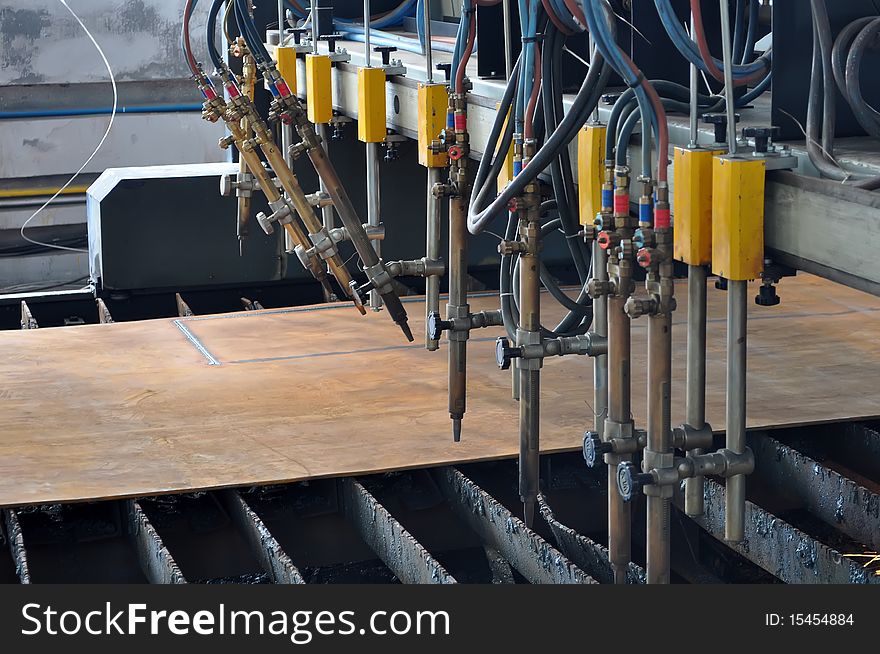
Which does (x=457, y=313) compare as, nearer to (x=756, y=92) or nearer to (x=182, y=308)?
(x=756, y=92)

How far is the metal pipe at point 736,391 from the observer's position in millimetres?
2070

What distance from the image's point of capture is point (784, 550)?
2.74m

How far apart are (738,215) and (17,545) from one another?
166cm

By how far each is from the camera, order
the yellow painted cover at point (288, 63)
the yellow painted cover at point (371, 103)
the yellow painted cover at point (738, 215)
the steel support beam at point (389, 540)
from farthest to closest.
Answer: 1. the yellow painted cover at point (288, 63)
2. the yellow painted cover at point (371, 103)
3. the steel support beam at point (389, 540)
4. the yellow painted cover at point (738, 215)

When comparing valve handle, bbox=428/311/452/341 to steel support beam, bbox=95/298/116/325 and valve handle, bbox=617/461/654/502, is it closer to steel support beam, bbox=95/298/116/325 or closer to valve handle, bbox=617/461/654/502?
valve handle, bbox=617/461/654/502

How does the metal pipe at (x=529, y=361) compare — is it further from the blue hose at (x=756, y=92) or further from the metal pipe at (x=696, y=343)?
the metal pipe at (x=696, y=343)

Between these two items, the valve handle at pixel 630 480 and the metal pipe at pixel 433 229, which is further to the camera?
the metal pipe at pixel 433 229

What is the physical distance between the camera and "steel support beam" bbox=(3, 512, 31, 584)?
273 centimetres

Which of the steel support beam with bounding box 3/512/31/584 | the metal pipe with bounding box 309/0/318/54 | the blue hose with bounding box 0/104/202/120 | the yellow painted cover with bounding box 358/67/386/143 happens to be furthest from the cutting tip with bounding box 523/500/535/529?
the blue hose with bounding box 0/104/202/120

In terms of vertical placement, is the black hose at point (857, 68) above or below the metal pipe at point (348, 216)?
above

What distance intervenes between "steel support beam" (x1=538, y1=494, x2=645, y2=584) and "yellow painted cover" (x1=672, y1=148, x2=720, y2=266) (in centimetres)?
76

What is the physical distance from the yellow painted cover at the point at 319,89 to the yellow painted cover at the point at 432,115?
0.80 metres

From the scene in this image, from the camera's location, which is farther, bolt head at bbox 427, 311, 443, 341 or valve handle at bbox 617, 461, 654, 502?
bolt head at bbox 427, 311, 443, 341

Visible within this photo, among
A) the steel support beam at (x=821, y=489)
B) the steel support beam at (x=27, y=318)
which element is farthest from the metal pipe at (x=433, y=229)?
the steel support beam at (x=27, y=318)
